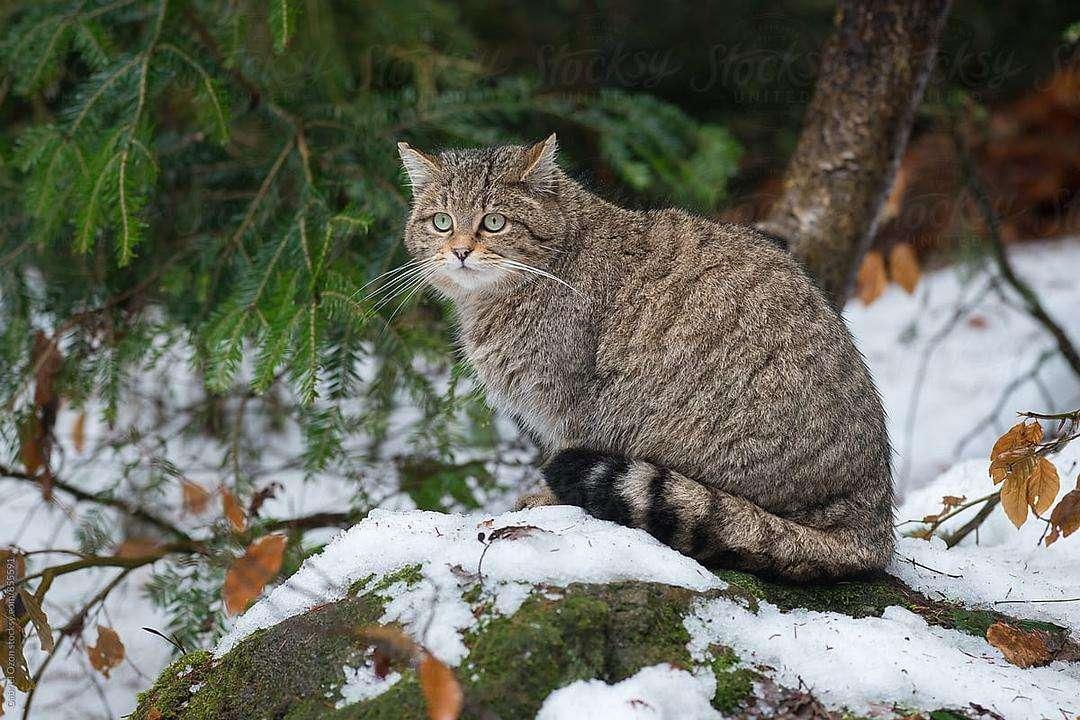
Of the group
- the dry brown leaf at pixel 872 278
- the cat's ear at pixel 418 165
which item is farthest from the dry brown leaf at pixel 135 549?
the dry brown leaf at pixel 872 278

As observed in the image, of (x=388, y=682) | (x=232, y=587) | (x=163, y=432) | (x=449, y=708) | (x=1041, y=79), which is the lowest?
(x=163, y=432)

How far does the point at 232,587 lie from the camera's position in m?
3.04

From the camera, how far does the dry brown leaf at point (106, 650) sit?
3283 mm

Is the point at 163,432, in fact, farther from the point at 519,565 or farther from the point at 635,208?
the point at 519,565

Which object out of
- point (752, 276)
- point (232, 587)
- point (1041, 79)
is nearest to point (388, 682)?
point (232, 587)

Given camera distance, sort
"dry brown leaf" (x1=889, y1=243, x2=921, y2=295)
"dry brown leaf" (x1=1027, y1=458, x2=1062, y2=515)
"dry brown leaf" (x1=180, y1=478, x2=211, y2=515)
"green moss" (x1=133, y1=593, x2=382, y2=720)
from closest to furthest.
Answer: "green moss" (x1=133, y1=593, x2=382, y2=720), "dry brown leaf" (x1=1027, y1=458, x2=1062, y2=515), "dry brown leaf" (x1=180, y1=478, x2=211, y2=515), "dry brown leaf" (x1=889, y1=243, x2=921, y2=295)

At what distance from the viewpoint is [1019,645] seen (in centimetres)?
246

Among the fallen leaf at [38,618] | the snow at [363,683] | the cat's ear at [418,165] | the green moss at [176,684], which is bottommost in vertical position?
the fallen leaf at [38,618]

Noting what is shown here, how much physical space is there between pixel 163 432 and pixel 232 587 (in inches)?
130

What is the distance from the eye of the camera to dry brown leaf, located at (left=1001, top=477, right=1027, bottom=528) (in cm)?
268

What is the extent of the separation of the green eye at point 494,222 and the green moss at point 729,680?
165 centimetres

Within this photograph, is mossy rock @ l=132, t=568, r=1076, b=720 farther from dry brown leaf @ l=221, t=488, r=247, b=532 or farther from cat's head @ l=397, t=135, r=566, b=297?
cat's head @ l=397, t=135, r=566, b=297

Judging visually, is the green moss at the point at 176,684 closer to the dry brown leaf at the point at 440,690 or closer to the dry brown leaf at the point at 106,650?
the dry brown leaf at the point at 106,650

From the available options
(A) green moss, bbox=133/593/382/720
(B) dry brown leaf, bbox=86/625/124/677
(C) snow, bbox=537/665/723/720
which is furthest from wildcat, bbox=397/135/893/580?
(B) dry brown leaf, bbox=86/625/124/677
